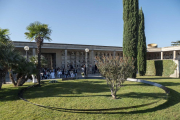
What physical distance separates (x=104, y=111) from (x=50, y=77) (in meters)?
13.3

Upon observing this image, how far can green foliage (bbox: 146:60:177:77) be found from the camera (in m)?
15.9

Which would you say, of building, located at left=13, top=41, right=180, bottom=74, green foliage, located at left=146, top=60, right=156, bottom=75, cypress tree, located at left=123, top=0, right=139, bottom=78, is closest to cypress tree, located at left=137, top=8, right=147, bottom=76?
green foliage, located at left=146, top=60, right=156, bottom=75

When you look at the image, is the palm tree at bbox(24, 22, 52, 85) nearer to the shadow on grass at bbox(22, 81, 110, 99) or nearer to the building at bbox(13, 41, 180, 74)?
the shadow on grass at bbox(22, 81, 110, 99)

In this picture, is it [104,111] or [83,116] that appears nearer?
[83,116]

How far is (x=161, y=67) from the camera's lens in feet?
57.2

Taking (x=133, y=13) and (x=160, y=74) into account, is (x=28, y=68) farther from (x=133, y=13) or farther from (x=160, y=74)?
(x=160, y=74)

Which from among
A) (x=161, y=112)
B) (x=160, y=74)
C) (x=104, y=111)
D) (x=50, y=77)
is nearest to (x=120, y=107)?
(x=104, y=111)

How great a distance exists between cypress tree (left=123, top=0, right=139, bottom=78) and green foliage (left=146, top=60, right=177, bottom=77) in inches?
191

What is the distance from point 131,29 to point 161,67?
705 cm

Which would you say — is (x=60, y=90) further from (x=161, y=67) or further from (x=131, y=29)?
(x=161, y=67)

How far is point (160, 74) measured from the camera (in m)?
17.6

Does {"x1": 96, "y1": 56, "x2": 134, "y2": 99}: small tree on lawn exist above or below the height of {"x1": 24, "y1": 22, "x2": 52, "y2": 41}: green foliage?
below

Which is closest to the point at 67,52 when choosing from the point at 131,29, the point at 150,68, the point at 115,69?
the point at 131,29

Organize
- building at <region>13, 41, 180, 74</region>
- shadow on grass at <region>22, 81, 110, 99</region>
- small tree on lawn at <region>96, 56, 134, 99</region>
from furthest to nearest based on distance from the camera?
building at <region>13, 41, 180, 74</region>
shadow on grass at <region>22, 81, 110, 99</region>
small tree on lawn at <region>96, 56, 134, 99</region>
